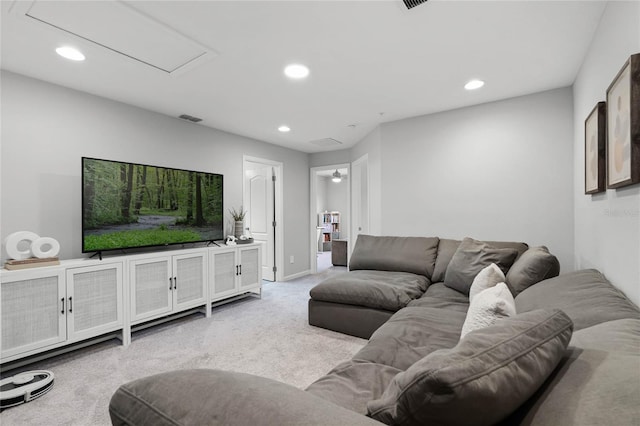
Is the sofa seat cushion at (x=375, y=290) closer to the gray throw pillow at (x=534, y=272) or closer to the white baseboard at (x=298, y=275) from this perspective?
the gray throw pillow at (x=534, y=272)

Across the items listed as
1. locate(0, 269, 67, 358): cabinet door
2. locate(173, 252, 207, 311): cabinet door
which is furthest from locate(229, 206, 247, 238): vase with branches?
locate(0, 269, 67, 358): cabinet door

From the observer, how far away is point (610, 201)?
1.72 meters

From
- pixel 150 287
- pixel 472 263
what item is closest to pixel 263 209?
pixel 150 287

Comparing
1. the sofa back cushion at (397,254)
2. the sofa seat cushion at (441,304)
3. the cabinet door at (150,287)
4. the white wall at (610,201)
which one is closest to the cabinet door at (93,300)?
the cabinet door at (150,287)

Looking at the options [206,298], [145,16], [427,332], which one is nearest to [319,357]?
[427,332]

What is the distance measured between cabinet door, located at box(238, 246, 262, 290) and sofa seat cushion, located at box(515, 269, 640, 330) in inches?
123

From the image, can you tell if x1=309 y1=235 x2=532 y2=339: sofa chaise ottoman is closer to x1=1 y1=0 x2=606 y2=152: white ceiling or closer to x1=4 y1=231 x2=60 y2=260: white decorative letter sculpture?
x1=1 y1=0 x2=606 y2=152: white ceiling

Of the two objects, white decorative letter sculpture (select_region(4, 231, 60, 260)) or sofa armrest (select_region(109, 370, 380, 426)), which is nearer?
sofa armrest (select_region(109, 370, 380, 426))

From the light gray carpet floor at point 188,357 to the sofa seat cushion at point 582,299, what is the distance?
1485 millimetres

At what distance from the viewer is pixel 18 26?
1882 millimetres

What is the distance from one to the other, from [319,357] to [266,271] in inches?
122

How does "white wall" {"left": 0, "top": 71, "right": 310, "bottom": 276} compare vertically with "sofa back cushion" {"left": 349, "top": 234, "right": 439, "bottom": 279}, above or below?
above

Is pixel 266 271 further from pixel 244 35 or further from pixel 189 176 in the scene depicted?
pixel 244 35

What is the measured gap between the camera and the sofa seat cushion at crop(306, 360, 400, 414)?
3.78ft
